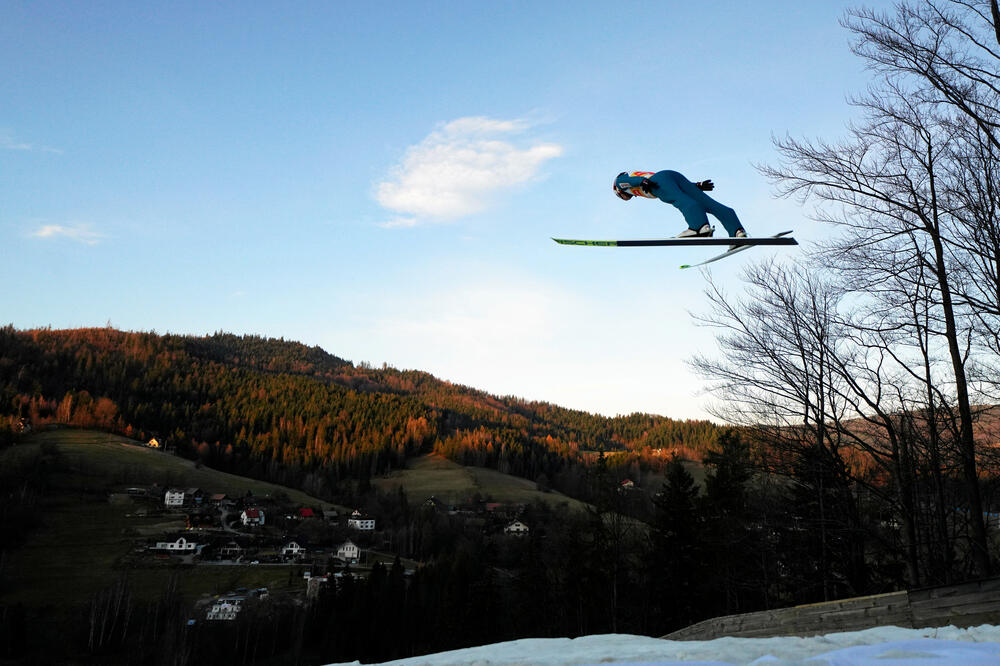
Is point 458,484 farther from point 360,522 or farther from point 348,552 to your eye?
point 348,552

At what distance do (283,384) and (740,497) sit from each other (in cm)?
15137

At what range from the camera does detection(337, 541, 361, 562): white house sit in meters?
58.3

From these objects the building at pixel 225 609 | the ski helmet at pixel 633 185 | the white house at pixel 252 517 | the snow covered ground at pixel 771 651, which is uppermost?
the ski helmet at pixel 633 185

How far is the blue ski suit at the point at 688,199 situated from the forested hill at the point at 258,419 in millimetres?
89894

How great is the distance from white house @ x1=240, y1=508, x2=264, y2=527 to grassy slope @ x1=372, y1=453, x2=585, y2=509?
23.6 metres

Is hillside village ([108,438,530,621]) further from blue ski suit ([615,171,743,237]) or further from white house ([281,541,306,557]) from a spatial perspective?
blue ski suit ([615,171,743,237])

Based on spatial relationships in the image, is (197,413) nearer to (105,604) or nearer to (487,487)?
(487,487)

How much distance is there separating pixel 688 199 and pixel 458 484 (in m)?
100

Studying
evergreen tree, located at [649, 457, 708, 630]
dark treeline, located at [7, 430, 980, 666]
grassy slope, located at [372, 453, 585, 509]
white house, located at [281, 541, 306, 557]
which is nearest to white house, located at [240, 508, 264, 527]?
white house, located at [281, 541, 306, 557]

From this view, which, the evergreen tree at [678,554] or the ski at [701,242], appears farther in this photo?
the evergreen tree at [678,554]

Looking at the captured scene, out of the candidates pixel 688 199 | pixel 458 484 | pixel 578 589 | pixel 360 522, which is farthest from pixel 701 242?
pixel 458 484

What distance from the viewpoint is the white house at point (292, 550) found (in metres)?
58.0

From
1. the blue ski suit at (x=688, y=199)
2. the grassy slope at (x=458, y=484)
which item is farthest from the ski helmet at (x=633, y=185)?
the grassy slope at (x=458, y=484)

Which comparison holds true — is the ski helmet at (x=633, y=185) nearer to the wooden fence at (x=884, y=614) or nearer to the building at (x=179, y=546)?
the wooden fence at (x=884, y=614)
